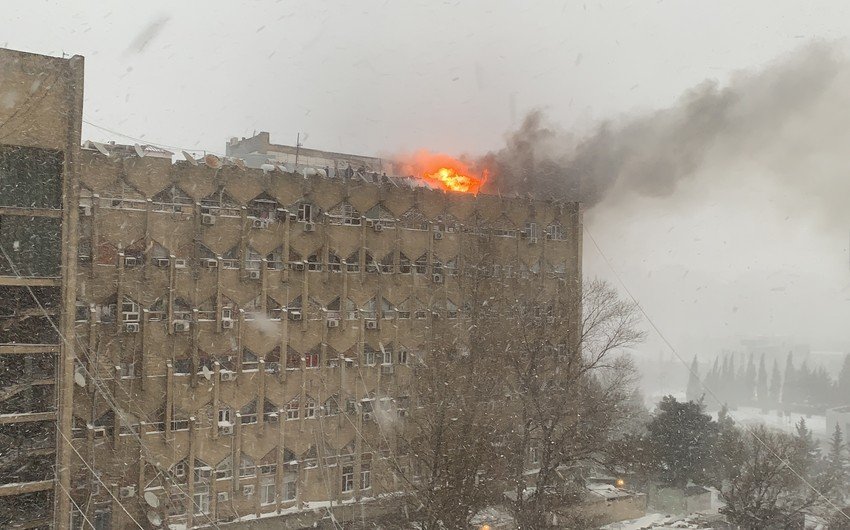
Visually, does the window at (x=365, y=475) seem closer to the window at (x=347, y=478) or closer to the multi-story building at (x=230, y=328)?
the multi-story building at (x=230, y=328)

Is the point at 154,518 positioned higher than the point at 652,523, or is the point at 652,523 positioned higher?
the point at 154,518

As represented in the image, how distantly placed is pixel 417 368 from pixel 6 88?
49.4ft

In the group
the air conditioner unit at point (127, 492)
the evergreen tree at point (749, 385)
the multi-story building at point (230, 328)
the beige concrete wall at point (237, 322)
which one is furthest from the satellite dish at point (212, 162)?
the evergreen tree at point (749, 385)

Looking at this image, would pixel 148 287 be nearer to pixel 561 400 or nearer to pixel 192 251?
pixel 192 251

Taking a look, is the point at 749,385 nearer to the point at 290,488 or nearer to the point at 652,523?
the point at 652,523

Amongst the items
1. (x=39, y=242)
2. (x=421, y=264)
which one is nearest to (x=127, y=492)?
(x=39, y=242)

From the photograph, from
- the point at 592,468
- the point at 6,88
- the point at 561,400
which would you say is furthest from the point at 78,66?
the point at 592,468

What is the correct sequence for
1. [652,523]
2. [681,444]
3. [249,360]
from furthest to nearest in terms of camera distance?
1. [681,444]
2. [652,523]
3. [249,360]

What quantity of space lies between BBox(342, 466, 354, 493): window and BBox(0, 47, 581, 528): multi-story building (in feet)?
0.40

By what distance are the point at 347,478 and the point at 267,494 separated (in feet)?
9.49

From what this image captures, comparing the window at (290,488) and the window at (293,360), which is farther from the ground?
the window at (293,360)

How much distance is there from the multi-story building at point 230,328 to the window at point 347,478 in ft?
0.40

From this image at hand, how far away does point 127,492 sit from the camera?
17578mm

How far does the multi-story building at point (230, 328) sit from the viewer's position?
1711 cm
